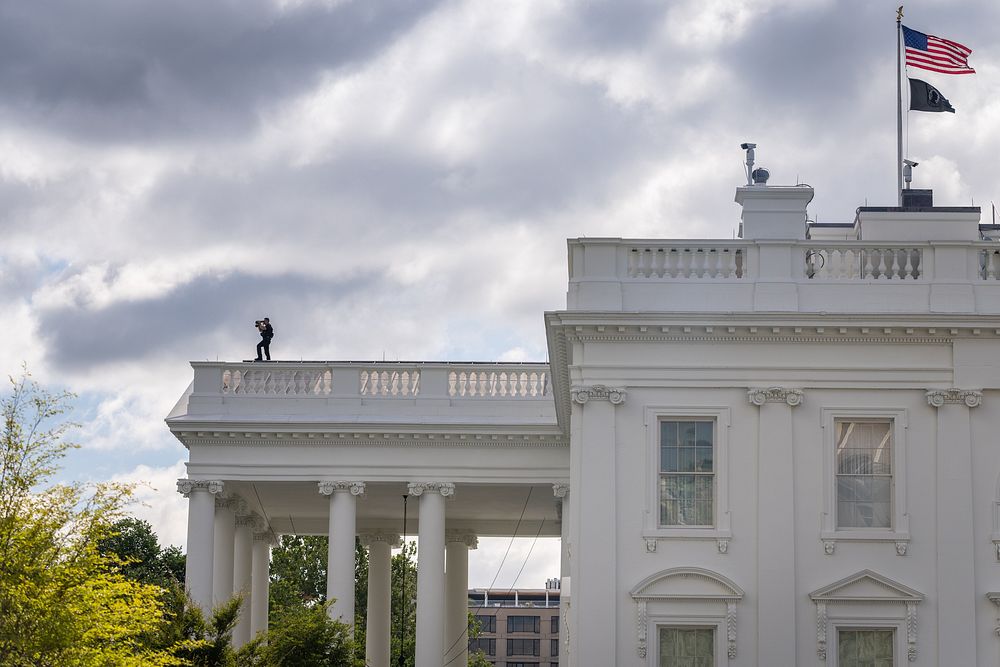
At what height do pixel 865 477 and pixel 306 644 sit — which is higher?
pixel 865 477

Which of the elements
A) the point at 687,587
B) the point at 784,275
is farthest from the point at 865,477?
the point at 784,275

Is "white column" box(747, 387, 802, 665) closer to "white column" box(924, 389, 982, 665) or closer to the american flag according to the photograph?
"white column" box(924, 389, 982, 665)

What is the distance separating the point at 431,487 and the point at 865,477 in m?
15.6

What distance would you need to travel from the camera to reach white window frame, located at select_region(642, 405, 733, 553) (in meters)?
36.6

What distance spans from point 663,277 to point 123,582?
12.7 metres

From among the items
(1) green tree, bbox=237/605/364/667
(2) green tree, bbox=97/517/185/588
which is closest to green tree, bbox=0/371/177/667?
(1) green tree, bbox=237/605/364/667

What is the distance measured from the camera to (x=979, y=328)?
121 feet

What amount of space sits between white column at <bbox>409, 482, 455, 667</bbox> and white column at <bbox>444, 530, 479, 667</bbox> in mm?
9390

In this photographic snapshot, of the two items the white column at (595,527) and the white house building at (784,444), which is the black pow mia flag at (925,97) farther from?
the white column at (595,527)

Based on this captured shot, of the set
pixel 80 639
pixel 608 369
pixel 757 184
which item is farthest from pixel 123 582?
pixel 757 184

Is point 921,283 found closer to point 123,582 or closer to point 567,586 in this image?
point 567,586

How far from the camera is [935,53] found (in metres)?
43.2

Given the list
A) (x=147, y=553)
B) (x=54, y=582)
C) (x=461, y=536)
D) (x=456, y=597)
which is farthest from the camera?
(x=147, y=553)

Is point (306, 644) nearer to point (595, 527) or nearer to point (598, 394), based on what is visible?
point (595, 527)
